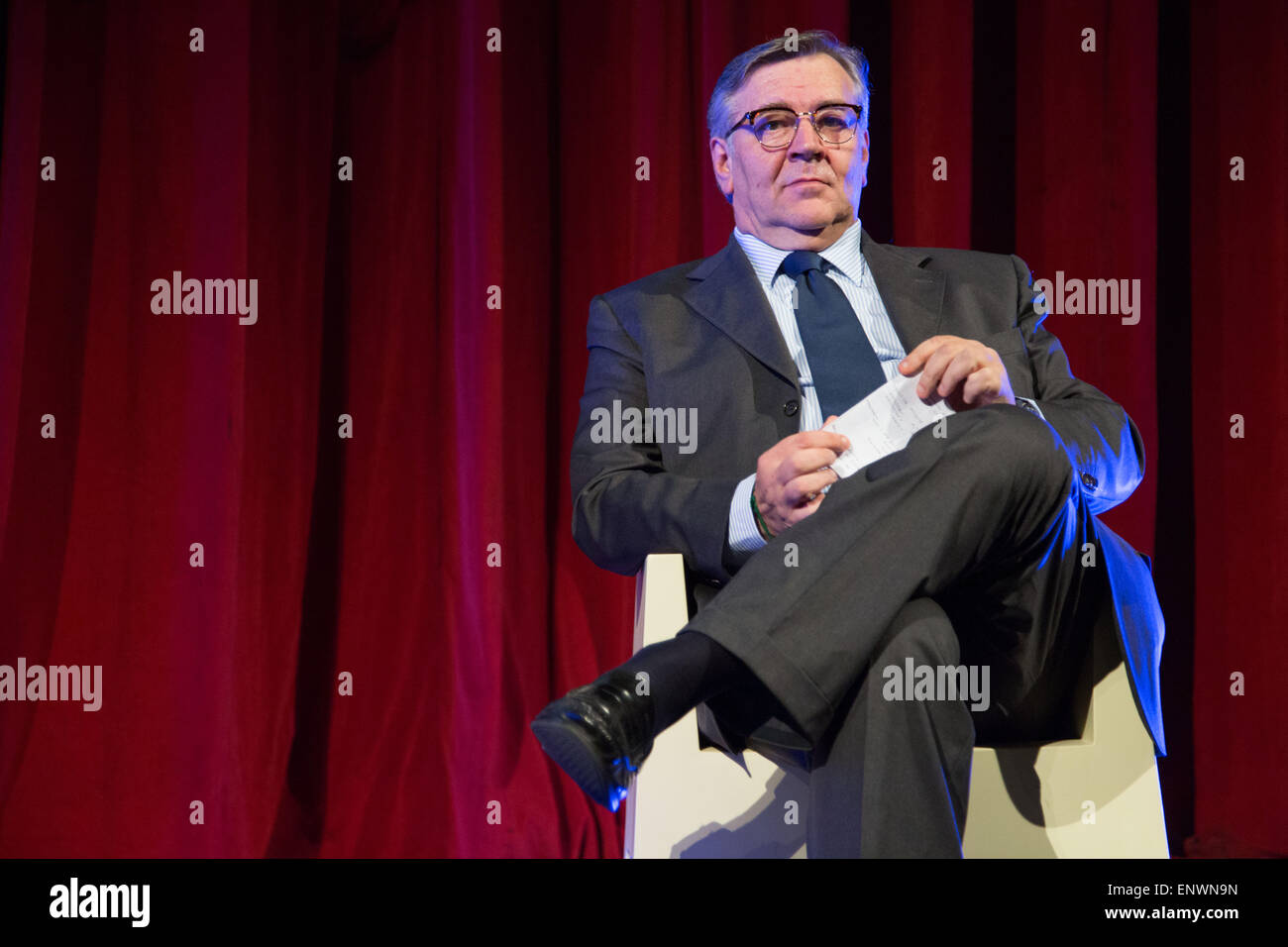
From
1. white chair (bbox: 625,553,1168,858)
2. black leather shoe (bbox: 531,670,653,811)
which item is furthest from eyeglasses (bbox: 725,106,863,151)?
black leather shoe (bbox: 531,670,653,811)

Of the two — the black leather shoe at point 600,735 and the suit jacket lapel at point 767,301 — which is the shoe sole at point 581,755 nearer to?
the black leather shoe at point 600,735

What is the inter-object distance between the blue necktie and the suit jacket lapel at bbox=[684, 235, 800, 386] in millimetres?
45

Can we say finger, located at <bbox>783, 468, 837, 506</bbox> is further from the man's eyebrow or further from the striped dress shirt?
the man's eyebrow

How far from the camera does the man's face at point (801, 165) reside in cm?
164

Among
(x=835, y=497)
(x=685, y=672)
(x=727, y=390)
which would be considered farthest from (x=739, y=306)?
(x=685, y=672)

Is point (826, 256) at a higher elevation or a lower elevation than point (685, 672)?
higher

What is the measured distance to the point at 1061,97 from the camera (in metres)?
2.07

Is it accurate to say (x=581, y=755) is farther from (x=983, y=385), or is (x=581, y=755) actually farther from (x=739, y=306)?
(x=739, y=306)

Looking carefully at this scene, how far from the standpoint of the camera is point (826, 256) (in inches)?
65.3

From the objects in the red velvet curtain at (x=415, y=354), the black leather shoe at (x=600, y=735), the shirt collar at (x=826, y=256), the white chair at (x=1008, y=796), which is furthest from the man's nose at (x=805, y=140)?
the black leather shoe at (x=600, y=735)

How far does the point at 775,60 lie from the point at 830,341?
18.1 inches

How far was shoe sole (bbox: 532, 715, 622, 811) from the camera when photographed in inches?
37.7
